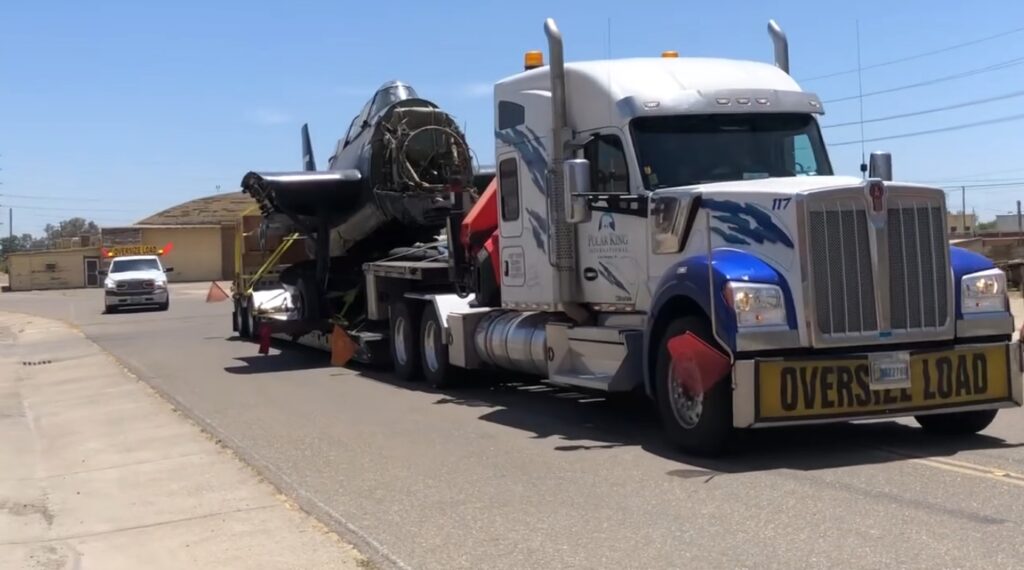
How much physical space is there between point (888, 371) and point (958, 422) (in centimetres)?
130

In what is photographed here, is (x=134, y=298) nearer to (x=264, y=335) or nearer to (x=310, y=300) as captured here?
(x=264, y=335)

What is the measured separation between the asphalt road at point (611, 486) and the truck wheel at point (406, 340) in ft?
5.95

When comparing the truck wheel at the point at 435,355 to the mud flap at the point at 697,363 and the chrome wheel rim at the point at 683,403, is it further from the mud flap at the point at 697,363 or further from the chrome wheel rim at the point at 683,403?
the mud flap at the point at 697,363

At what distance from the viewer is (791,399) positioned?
8164 millimetres

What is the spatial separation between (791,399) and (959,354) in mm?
1423

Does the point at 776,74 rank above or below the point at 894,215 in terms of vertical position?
above

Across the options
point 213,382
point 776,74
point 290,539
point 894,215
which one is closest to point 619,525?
point 290,539

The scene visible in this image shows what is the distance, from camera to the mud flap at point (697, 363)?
823cm

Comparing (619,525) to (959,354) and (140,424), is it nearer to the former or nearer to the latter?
(959,354)

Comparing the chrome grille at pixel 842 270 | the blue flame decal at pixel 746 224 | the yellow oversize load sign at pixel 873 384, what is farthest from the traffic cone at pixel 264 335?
the chrome grille at pixel 842 270

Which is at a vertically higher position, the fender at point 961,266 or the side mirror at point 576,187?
the side mirror at point 576,187

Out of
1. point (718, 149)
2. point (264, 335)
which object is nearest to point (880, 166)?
point (718, 149)

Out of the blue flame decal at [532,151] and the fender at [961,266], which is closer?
the fender at [961,266]

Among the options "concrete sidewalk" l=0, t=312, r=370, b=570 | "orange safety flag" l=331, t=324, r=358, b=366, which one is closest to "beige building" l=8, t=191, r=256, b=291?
"orange safety flag" l=331, t=324, r=358, b=366
